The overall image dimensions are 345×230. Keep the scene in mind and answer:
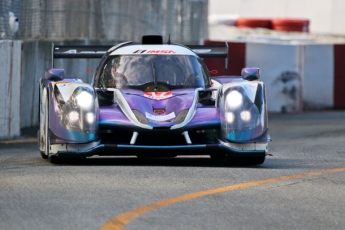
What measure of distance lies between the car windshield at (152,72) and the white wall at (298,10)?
92.1ft

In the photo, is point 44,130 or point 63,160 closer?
point 63,160

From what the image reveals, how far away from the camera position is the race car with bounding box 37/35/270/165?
9.62 m

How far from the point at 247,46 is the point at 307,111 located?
6.79 feet

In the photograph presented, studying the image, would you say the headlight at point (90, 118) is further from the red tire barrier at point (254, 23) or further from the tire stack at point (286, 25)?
the red tire barrier at point (254, 23)

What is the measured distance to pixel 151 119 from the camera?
969 centimetres

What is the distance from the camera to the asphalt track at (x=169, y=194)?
6305 mm

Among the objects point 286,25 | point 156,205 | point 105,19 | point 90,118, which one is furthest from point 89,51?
point 286,25

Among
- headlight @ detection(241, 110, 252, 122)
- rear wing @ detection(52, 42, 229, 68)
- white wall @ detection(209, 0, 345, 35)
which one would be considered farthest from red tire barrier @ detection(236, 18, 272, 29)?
headlight @ detection(241, 110, 252, 122)

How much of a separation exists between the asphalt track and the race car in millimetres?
194

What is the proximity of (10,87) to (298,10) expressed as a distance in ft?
92.0

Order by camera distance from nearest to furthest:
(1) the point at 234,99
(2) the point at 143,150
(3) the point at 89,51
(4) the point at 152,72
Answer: (2) the point at 143,150 → (1) the point at 234,99 → (4) the point at 152,72 → (3) the point at 89,51

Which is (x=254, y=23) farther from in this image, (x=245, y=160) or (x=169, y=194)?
(x=169, y=194)

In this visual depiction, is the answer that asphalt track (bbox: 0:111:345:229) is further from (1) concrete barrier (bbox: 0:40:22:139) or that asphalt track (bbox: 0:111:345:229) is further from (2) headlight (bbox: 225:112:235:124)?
(1) concrete barrier (bbox: 0:40:22:139)

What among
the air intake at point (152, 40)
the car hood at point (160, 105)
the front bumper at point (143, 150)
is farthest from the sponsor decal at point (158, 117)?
the air intake at point (152, 40)
